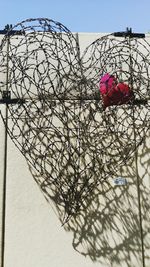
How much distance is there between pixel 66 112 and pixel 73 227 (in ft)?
3.28

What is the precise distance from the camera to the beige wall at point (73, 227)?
3557 mm

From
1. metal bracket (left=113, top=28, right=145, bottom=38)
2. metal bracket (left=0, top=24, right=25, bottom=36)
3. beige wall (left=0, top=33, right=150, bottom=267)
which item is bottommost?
beige wall (left=0, top=33, right=150, bottom=267)

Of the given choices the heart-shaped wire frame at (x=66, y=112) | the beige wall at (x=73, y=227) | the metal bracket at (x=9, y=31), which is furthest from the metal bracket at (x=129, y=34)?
the beige wall at (x=73, y=227)

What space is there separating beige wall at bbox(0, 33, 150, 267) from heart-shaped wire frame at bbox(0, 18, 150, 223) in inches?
3.5

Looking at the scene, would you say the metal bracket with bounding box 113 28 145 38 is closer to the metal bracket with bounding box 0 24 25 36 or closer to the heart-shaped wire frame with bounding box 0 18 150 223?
the heart-shaped wire frame with bounding box 0 18 150 223

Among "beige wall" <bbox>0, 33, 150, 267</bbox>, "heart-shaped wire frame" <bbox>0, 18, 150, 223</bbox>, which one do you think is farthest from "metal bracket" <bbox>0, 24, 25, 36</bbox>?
"beige wall" <bbox>0, 33, 150, 267</bbox>

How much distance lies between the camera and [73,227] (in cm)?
363

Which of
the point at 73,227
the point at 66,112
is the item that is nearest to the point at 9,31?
the point at 66,112

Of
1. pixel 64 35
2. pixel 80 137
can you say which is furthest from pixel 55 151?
pixel 64 35

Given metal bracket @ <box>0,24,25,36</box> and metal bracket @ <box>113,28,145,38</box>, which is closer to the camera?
metal bracket @ <box>0,24,25,36</box>

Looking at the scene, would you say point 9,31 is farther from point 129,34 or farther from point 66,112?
point 129,34

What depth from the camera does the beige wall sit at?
3557mm

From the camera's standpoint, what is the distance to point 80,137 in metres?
3.76

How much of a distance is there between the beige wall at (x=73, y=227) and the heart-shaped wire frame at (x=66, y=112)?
0.09 metres
